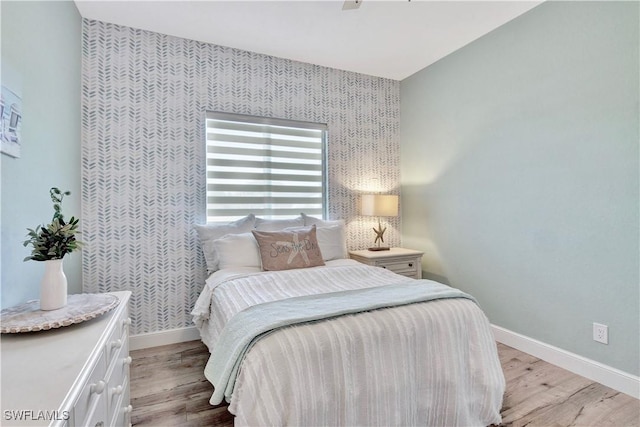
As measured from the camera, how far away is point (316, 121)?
3396 millimetres

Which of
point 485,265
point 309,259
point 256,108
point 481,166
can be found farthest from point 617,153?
point 256,108

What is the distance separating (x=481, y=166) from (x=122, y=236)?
3.24 meters

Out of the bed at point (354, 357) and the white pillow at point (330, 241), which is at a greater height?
the white pillow at point (330, 241)

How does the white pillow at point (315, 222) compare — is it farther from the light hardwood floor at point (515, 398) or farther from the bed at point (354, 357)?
the light hardwood floor at point (515, 398)

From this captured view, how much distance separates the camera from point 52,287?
4.05 ft

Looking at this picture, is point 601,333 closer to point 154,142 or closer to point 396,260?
point 396,260

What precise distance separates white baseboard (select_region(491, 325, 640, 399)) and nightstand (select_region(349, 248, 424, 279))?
872 mm

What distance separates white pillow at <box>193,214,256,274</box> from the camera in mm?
2626

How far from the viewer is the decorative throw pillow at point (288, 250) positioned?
247cm

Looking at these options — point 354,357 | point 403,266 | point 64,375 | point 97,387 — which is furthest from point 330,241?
point 64,375

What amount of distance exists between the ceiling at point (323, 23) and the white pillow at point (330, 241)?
174cm

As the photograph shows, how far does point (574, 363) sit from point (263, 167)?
9.84 feet

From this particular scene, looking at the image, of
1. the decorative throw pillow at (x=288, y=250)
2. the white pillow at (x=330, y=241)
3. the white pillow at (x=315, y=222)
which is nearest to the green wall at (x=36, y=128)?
the decorative throw pillow at (x=288, y=250)

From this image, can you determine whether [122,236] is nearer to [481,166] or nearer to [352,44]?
[352,44]
